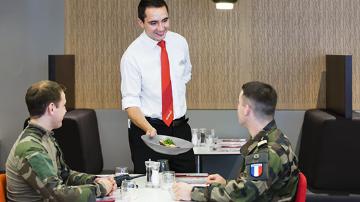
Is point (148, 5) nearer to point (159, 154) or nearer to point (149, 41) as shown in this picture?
point (149, 41)

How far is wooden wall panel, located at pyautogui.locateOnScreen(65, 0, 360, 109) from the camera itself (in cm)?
588

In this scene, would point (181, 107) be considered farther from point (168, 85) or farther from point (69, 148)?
point (69, 148)

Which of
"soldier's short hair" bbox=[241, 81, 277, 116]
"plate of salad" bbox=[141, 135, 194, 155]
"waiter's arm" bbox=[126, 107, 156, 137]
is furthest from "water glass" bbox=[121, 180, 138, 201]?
"soldier's short hair" bbox=[241, 81, 277, 116]

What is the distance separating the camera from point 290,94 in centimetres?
596

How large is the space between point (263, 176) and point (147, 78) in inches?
67.6

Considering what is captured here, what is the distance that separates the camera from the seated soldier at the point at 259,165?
9.34 ft

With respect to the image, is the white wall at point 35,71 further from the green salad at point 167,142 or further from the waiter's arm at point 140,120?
the green salad at point 167,142

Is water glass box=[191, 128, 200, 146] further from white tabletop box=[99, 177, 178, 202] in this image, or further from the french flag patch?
the french flag patch

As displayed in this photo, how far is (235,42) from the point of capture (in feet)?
19.5

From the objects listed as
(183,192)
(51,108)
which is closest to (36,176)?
(51,108)

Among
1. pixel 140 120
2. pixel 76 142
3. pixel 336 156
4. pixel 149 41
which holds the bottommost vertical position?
pixel 336 156

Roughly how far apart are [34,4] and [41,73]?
25.6 inches

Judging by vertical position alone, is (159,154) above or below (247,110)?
below

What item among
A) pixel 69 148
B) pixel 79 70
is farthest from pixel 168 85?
pixel 79 70
